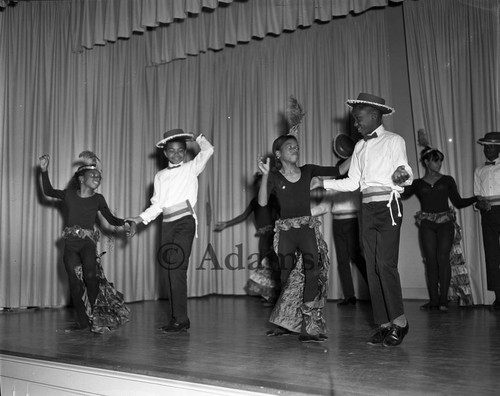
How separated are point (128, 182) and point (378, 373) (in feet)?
17.4

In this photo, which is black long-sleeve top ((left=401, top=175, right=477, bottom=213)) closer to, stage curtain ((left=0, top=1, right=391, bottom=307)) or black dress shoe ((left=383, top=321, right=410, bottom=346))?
stage curtain ((left=0, top=1, right=391, bottom=307))

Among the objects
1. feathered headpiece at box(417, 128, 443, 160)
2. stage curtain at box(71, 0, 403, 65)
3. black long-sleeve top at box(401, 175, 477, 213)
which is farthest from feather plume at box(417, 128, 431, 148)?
stage curtain at box(71, 0, 403, 65)

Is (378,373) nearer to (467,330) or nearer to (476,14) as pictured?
(467,330)

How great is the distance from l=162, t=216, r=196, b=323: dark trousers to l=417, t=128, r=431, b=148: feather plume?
3075mm

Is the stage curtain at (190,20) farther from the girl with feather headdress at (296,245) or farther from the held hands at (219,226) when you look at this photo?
the girl with feather headdress at (296,245)

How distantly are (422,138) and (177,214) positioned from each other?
3.22 m

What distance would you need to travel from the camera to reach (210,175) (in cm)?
840

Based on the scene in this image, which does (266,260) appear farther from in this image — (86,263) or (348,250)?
(86,263)

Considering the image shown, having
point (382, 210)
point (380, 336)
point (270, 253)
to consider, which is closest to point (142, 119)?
point (270, 253)

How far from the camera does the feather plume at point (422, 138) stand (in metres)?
6.62

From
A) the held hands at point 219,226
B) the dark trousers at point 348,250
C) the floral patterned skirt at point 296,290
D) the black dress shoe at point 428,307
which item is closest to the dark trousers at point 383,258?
the floral patterned skirt at point 296,290

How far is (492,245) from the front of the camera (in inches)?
Result: 240

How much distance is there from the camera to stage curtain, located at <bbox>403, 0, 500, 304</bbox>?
646 centimetres


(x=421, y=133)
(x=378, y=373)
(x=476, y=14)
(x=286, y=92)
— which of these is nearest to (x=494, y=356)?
(x=378, y=373)
